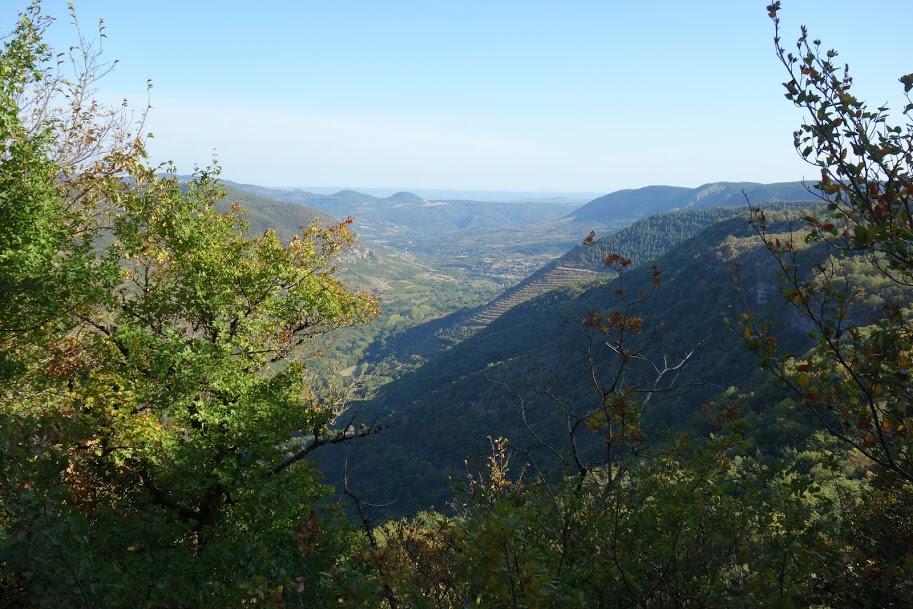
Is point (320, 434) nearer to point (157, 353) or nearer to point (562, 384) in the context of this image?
point (157, 353)

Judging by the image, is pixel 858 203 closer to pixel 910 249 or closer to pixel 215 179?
pixel 910 249

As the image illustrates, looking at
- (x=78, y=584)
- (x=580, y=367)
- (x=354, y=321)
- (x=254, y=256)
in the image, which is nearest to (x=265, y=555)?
(x=78, y=584)

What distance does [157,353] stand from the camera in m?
11.3

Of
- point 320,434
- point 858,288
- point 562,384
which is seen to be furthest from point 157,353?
point 562,384

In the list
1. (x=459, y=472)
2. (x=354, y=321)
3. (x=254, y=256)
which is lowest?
(x=459, y=472)

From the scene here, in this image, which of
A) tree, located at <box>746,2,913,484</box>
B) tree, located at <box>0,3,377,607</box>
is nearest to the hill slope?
tree, located at <box>0,3,377,607</box>

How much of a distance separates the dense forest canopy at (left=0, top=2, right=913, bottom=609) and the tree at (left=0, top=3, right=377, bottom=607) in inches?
3.1

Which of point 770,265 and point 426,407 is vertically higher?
point 770,265

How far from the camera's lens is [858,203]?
4.79 m

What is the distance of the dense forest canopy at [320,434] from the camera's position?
4562 mm

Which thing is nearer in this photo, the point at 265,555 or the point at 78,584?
the point at 78,584

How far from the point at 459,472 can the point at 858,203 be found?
86.5m

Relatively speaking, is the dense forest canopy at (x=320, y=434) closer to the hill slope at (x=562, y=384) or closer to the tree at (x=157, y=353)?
the tree at (x=157, y=353)

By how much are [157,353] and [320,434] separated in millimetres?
4583
